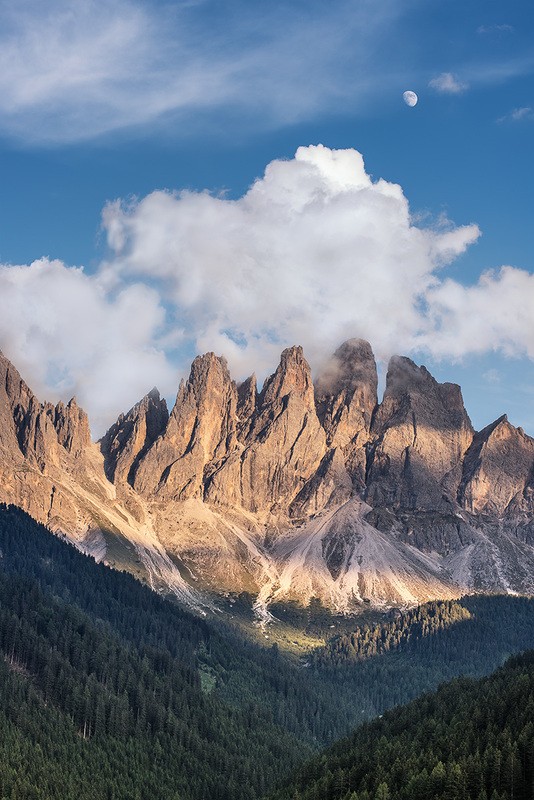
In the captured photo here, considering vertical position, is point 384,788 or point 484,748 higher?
point 484,748

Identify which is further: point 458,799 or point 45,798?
point 45,798

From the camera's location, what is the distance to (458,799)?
15125 cm

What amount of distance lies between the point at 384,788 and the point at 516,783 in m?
21.4

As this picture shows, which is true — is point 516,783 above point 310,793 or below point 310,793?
above

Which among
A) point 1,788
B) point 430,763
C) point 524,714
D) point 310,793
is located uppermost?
point 524,714

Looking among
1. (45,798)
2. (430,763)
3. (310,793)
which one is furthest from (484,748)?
(45,798)

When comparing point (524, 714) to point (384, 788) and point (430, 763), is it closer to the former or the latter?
point (430, 763)

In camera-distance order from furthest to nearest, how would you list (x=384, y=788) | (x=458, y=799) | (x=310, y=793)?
(x=310, y=793) < (x=384, y=788) < (x=458, y=799)

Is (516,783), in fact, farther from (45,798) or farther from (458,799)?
(45,798)

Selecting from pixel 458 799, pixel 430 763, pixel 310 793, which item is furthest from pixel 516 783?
pixel 310 793

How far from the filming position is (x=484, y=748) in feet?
579

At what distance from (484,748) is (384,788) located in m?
22.4

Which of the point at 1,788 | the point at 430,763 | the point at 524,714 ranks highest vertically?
the point at 524,714

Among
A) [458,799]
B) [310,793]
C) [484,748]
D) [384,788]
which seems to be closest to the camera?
[458,799]
